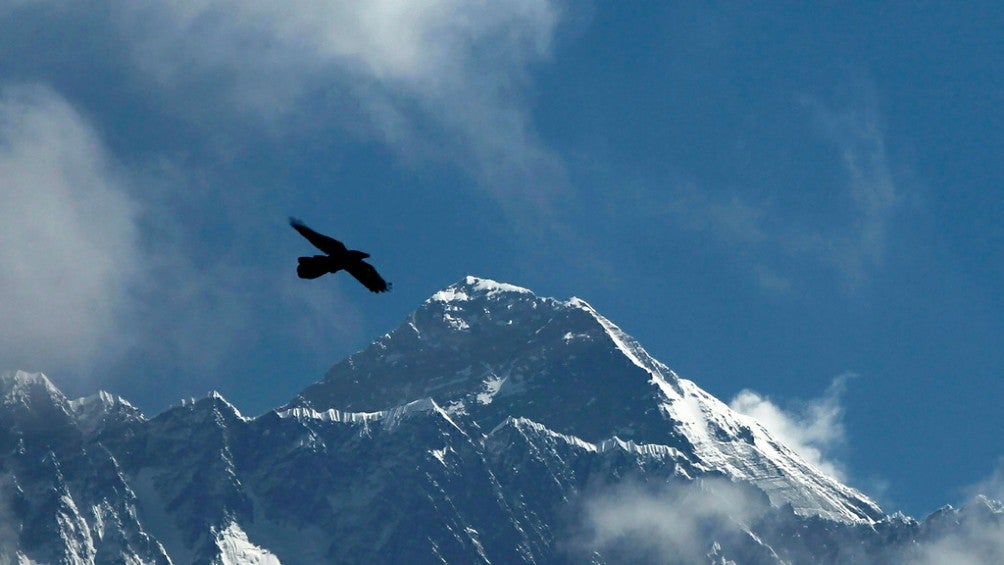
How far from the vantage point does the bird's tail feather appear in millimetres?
55469

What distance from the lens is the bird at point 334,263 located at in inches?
2142

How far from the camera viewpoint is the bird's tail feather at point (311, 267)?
182 feet

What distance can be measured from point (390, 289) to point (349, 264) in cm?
118

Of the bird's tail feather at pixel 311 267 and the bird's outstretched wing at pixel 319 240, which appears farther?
the bird's tail feather at pixel 311 267

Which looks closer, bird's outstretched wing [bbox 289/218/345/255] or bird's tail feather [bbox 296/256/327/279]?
bird's outstretched wing [bbox 289/218/345/255]

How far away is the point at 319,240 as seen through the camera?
2151 inches

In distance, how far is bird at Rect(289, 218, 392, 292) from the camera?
54406mm

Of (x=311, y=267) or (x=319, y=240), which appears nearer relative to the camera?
(x=319, y=240)

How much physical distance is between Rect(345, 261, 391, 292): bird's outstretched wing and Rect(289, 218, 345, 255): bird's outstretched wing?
1.70ft

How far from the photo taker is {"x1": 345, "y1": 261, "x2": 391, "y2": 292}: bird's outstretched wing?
54844 millimetres

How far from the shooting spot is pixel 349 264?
180 ft

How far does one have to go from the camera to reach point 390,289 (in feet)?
181

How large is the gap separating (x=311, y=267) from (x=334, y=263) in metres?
0.84

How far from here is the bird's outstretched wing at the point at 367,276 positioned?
5484cm
